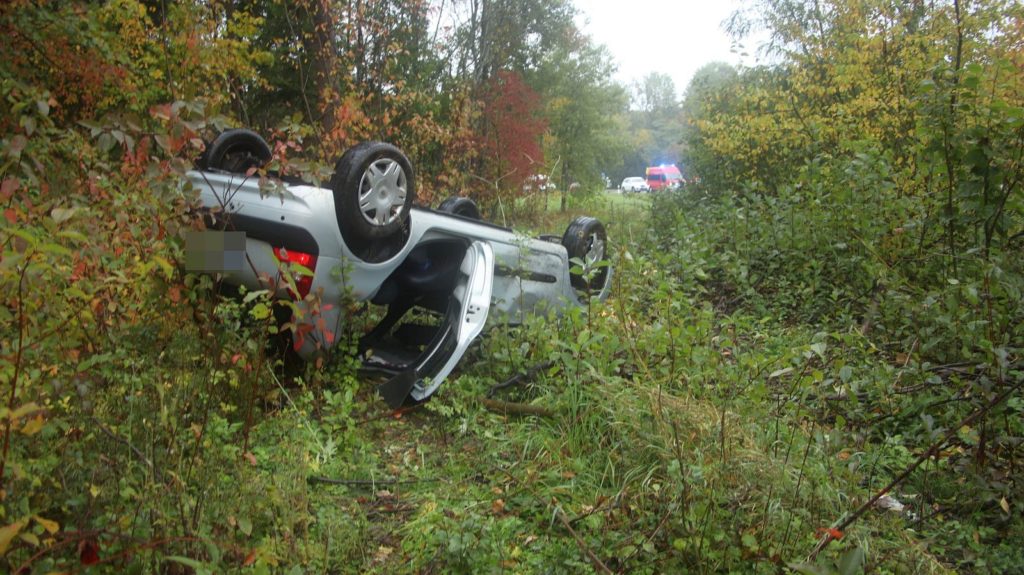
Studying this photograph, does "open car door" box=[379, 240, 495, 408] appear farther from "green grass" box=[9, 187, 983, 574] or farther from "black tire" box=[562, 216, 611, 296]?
"black tire" box=[562, 216, 611, 296]

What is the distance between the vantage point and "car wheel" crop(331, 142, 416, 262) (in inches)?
176

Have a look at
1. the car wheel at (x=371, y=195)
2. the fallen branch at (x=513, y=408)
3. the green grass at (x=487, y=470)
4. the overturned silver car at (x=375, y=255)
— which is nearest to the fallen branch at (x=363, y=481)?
the green grass at (x=487, y=470)

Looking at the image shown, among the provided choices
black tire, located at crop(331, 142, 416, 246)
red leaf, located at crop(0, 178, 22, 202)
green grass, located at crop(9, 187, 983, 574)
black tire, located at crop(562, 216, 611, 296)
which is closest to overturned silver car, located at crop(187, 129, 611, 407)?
black tire, located at crop(331, 142, 416, 246)

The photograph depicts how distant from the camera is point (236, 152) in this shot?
5.29 m

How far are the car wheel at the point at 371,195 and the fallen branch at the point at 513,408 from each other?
3.97ft

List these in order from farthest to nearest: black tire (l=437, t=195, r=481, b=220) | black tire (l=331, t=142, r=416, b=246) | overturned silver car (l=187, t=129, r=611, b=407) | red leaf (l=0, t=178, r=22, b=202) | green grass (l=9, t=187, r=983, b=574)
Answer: black tire (l=437, t=195, r=481, b=220) → black tire (l=331, t=142, r=416, b=246) → overturned silver car (l=187, t=129, r=611, b=407) → green grass (l=9, t=187, r=983, b=574) → red leaf (l=0, t=178, r=22, b=202)

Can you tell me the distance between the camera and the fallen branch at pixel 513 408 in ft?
14.3

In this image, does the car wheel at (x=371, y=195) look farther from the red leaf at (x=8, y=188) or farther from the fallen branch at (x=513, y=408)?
the red leaf at (x=8, y=188)

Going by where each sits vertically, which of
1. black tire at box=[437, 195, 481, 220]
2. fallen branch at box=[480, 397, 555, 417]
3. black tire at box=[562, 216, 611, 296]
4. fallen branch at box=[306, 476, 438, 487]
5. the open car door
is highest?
black tire at box=[437, 195, 481, 220]

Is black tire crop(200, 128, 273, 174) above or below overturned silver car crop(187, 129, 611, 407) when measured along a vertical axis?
above

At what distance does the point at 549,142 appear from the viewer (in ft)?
75.3

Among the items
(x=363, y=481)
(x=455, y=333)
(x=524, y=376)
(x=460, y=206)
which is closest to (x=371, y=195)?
(x=455, y=333)

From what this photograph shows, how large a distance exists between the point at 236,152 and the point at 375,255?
56.4 inches

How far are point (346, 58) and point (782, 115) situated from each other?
7.27 meters
